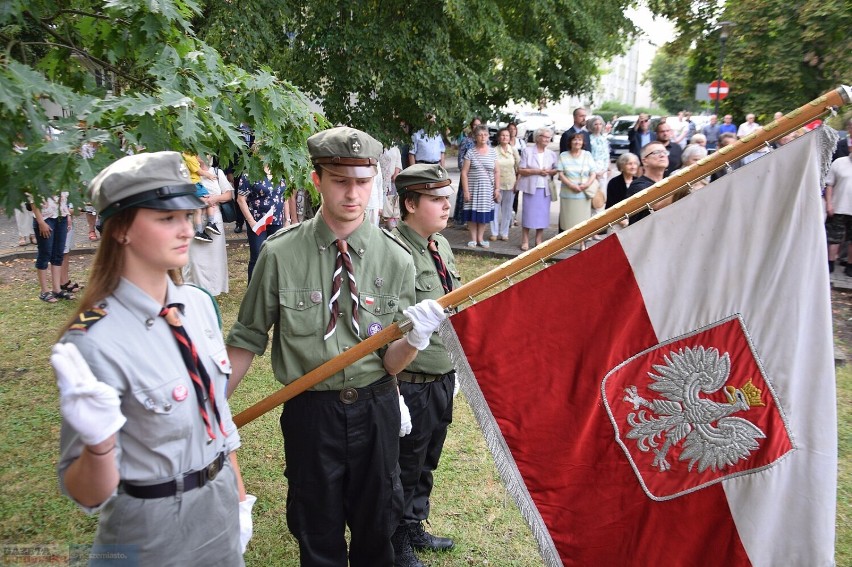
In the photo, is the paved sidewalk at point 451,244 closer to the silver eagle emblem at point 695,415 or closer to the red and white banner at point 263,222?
the red and white banner at point 263,222

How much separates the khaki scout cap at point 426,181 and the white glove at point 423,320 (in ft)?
3.35

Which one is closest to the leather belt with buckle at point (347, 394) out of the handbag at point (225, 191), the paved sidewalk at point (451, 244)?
the handbag at point (225, 191)

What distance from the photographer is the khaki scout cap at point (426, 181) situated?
143 inches

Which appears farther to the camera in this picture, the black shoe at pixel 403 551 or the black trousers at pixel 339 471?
the black shoe at pixel 403 551

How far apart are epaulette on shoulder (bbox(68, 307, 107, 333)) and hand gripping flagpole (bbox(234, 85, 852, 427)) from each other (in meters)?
0.93

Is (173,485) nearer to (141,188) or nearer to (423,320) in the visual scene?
(141,188)

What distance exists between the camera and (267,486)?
459 cm

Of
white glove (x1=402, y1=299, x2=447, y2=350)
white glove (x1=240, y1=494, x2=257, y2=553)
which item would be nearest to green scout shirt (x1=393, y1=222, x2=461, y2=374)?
white glove (x1=402, y1=299, x2=447, y2=350)

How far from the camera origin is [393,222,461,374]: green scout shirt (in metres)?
3.57

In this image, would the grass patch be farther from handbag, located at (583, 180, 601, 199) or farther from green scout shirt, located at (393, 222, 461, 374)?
handbag, located at (583, 180, 601, 199)

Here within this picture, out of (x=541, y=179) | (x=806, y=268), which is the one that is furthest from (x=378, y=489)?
(x=541, y=179)

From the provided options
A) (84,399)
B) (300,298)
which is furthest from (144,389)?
(300,298)

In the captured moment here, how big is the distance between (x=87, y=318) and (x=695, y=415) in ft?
6.80

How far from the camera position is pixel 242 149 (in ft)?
11.5
